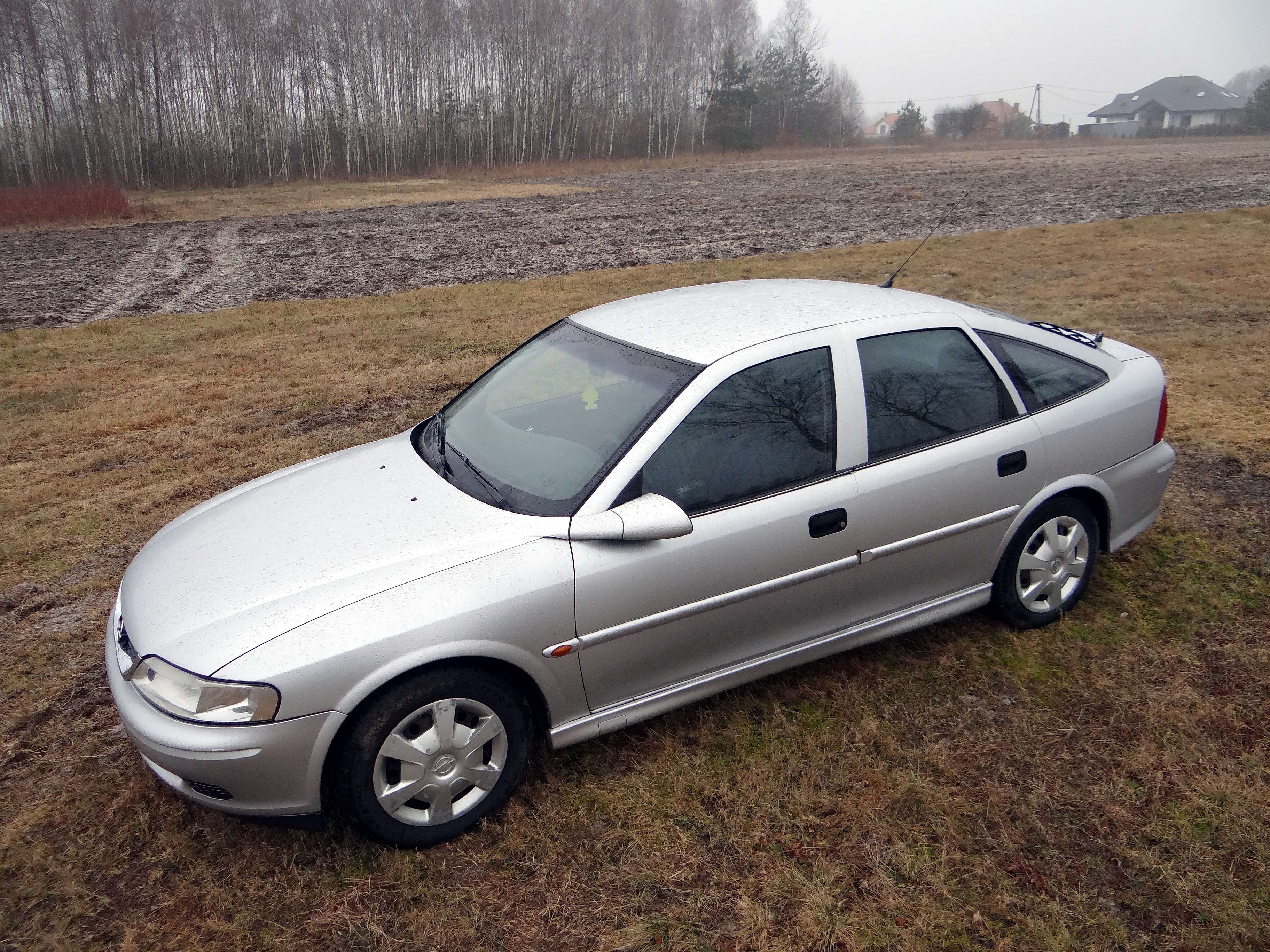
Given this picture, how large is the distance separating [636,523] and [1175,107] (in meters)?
109

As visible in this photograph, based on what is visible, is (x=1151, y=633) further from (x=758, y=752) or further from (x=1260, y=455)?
(x=1260, y=455)

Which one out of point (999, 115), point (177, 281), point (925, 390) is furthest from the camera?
point (999, 115)

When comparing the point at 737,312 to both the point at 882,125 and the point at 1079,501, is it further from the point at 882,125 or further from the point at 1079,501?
the point at 882,125

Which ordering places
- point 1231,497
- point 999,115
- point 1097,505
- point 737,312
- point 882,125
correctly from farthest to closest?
point 882,125
point 999,115
point 1231,497
point 1097,505
point 737,312

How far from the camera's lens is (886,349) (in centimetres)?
346

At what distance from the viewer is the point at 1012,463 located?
3.51m

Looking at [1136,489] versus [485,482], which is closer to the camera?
[485,482]

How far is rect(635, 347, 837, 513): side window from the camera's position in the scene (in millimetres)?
2982

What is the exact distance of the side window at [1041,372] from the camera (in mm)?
3670

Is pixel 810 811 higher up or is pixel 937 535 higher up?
pixel 937 535

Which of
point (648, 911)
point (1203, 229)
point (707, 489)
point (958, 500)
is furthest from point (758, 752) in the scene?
point (1203, 229)

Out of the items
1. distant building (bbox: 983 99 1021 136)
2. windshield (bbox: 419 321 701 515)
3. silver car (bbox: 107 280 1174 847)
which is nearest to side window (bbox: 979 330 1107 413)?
silver car (bbox: 107 280 1174 847)

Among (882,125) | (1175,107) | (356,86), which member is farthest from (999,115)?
(356,86)

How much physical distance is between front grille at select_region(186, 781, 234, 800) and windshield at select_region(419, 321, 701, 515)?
3.96 feet
